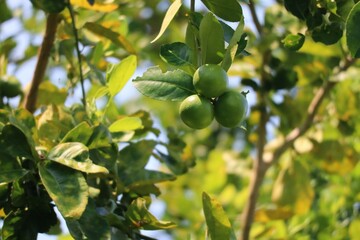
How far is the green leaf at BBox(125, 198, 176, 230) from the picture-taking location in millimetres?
1134

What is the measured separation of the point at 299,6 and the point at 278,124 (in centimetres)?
95

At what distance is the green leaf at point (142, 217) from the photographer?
44.6 inches

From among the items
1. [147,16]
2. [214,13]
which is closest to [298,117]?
[214,13]

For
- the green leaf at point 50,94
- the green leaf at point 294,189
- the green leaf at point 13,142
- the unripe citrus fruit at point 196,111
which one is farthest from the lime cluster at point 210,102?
the green leaf at point 294,189

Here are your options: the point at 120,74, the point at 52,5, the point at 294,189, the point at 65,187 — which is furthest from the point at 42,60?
the point at 294,189

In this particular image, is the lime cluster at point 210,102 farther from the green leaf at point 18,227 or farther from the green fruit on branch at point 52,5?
the green fruit on branch at point 52,5

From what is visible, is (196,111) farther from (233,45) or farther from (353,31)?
(353,31)

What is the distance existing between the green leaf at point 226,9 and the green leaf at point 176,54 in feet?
0.20

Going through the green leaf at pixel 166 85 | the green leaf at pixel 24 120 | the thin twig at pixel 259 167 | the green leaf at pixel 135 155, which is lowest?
the thin twig at pixel 259 167

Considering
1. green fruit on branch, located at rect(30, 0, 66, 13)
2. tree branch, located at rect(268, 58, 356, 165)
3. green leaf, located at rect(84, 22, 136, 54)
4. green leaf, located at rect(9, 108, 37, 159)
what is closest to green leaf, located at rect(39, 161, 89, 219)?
green leaf, located at rect(9, 108, 37, 159)

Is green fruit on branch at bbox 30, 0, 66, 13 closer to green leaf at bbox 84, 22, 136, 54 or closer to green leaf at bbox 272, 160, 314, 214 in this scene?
green leaf at bbox 84, 22, 136, 54

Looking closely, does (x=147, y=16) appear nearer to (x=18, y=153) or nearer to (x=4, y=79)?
(x=4, y=79)

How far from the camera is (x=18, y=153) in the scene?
106cm

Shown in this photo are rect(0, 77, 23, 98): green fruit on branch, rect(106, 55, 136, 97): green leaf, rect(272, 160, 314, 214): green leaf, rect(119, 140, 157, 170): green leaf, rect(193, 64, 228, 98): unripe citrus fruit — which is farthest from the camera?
rect(272, 160, 314, 214): green leaf
